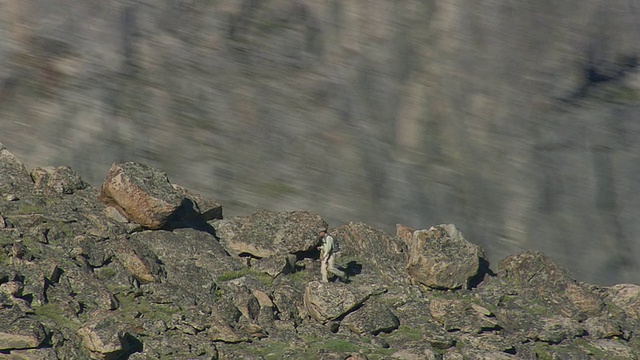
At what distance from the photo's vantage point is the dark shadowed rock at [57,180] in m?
22.2

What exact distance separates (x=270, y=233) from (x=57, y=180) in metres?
4.86

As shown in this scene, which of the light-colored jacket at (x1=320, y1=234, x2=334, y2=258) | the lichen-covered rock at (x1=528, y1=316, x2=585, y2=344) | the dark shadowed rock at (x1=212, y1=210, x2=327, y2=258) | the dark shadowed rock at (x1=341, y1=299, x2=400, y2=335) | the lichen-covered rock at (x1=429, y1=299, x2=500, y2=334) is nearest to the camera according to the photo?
the dark shadowed rock at (x1=341, y1=299, x2=400, y2=335)

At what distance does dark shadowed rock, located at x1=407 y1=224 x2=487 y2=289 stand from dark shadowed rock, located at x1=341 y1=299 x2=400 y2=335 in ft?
6.60

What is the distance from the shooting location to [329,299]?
65.7 ft

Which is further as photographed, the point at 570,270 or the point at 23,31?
the point at 570,270

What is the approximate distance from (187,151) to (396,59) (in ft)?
19.2

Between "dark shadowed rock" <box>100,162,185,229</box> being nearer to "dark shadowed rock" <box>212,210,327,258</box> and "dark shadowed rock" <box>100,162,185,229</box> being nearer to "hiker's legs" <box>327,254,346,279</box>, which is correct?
"dark shadowed rock" <box>212,210,327,258</box>

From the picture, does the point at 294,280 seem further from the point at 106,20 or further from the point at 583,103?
the point at 583,103

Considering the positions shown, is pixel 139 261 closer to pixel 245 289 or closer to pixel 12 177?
pixel 245 289

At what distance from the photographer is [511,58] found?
86.3 ft

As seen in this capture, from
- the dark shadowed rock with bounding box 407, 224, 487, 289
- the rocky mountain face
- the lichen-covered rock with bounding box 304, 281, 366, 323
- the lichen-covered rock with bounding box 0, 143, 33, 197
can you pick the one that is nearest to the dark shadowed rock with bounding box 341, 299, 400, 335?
the rocky mountain face

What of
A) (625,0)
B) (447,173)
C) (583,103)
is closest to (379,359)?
(447,173)

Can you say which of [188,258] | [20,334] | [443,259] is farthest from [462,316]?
[20,334]

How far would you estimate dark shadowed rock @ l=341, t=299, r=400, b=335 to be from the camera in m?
19.9
